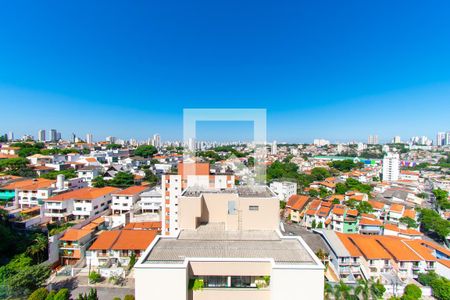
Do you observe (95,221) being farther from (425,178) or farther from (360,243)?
(425,178)

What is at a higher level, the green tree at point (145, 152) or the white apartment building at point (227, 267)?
the green tree at point (145, 152)

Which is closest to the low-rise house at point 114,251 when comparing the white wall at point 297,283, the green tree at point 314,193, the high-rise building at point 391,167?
the white wall at point 297,283

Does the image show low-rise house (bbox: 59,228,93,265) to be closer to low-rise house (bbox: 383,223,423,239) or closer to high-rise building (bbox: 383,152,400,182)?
low-rise house (bbox: 383,223,423,239)

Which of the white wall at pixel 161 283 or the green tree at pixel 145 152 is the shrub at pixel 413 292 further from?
the green tree at pixel 145 152

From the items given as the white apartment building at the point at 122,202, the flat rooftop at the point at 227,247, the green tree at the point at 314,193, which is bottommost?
the green tree at the point at 314,193

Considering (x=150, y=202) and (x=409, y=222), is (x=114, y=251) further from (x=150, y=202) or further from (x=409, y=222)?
(x=409, y=222)

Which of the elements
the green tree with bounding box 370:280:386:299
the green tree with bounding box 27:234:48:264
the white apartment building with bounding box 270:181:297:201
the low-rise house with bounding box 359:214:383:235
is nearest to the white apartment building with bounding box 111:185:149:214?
the green tree with bounding box 27:234:48:264

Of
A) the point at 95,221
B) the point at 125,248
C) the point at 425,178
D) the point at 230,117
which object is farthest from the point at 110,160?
the point at 425,178

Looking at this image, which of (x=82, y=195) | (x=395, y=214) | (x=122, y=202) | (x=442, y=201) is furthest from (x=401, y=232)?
(x=82, y=195)
